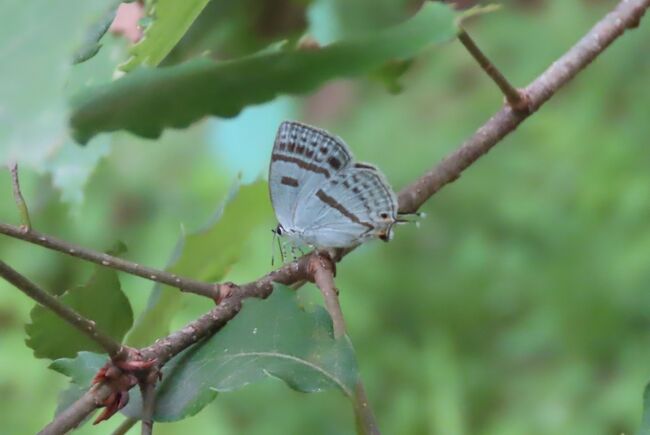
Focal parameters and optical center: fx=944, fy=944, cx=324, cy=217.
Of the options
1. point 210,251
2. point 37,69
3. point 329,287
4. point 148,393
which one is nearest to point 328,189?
point 210,251

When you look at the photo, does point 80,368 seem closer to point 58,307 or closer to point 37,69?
point 58,307

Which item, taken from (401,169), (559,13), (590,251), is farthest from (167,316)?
(559,13)

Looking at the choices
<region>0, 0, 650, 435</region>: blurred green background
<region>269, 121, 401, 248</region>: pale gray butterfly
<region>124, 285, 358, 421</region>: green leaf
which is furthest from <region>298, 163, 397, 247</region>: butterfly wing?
<region>0, 0, 650, 435</region>: blurred green background

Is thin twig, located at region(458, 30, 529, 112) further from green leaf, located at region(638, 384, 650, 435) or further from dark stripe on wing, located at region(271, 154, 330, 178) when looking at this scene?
green leaf, located at region(638, 384, 650, 435)

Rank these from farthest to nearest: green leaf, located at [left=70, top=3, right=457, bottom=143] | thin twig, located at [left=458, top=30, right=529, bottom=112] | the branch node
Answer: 1. thin twig, located at [left=458, top=30, right=529, bottom=112]
2. the branch node
3. green leaf, located at [left=70, top=3, right=457, bottom=143]

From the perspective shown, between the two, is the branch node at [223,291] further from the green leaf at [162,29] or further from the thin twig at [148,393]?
the green leaf at [162,29]

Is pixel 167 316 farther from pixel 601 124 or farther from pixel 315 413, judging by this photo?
pixel 601 124
